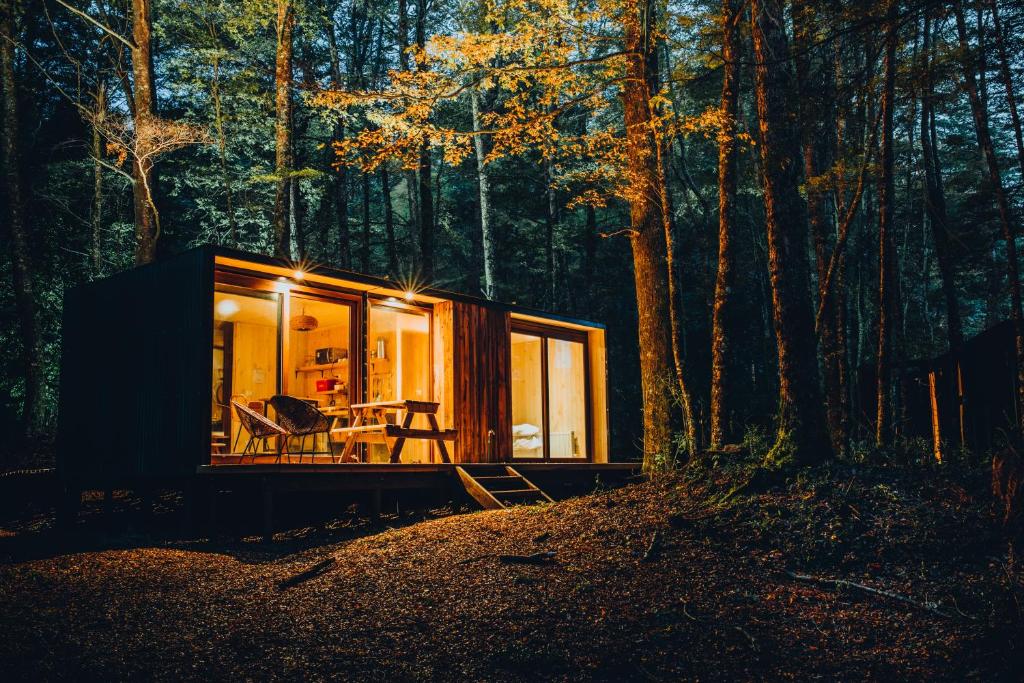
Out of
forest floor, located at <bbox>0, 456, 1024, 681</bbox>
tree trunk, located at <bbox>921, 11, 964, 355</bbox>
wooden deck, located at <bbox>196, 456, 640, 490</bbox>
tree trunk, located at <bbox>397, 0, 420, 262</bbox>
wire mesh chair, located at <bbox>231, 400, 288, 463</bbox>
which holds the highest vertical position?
tree trunk, located at <bbox>397, 0, 420, 262</bbox>

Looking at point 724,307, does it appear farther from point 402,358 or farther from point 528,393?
point 528,393

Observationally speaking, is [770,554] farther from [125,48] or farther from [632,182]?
[125,48]

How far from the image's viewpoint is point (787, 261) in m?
6.76

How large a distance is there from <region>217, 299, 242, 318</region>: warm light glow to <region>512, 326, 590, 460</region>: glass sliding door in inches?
156

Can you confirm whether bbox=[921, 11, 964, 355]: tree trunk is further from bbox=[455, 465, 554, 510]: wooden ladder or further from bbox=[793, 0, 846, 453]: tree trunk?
bbox=[455, 465, 554, 510]: wooden ladder

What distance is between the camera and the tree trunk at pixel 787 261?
253 inches

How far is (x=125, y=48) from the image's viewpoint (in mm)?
17609

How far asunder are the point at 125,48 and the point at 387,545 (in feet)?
52.2

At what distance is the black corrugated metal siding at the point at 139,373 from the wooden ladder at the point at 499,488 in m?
2.74

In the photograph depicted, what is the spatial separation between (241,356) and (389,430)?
3053mm

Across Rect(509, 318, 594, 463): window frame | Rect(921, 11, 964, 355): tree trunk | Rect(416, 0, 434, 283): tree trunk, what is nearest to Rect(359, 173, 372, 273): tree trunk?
Rect(416, 0, 434, 283): tree trunk

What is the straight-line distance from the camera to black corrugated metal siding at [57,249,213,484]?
741cm

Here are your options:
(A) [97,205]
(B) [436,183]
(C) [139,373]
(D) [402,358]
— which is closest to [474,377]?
(D) [402,358]

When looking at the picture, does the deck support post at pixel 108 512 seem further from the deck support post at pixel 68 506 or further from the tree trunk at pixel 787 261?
the tree trunk at pixel 787 261
